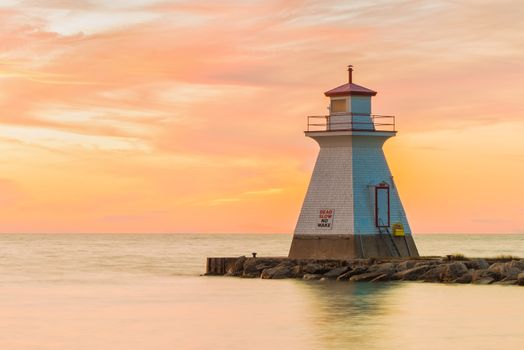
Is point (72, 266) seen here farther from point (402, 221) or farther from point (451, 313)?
point (451, 313)

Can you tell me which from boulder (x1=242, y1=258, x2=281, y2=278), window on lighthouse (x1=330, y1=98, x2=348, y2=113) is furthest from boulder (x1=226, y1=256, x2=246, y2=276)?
window on lighthouse (x1=330, y1=98, x2=348, y2=113)

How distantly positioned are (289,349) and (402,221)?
13.2m

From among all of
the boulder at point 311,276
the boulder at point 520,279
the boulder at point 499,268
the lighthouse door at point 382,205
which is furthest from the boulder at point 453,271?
the boulder at point 311,276

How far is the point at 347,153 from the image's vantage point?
3512 cm

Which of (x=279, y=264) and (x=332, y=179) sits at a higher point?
(x=332, y=179)

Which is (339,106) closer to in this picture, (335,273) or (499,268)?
(335,273)

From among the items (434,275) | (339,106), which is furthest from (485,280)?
(339,106)

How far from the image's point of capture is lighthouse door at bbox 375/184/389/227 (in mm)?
35344

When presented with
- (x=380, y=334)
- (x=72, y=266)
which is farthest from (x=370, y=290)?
(x=72, y=266)

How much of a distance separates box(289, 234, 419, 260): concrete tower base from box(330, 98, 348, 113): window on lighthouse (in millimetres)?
3965

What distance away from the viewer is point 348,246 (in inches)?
1378

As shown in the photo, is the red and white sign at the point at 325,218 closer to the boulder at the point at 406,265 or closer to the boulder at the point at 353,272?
the boulder at the point at 353,272

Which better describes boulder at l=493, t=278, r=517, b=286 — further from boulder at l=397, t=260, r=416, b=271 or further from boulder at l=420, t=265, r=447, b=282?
boulder at l=397, t=260, r=416, b=271

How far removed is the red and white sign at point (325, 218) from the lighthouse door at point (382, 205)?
1.44m
